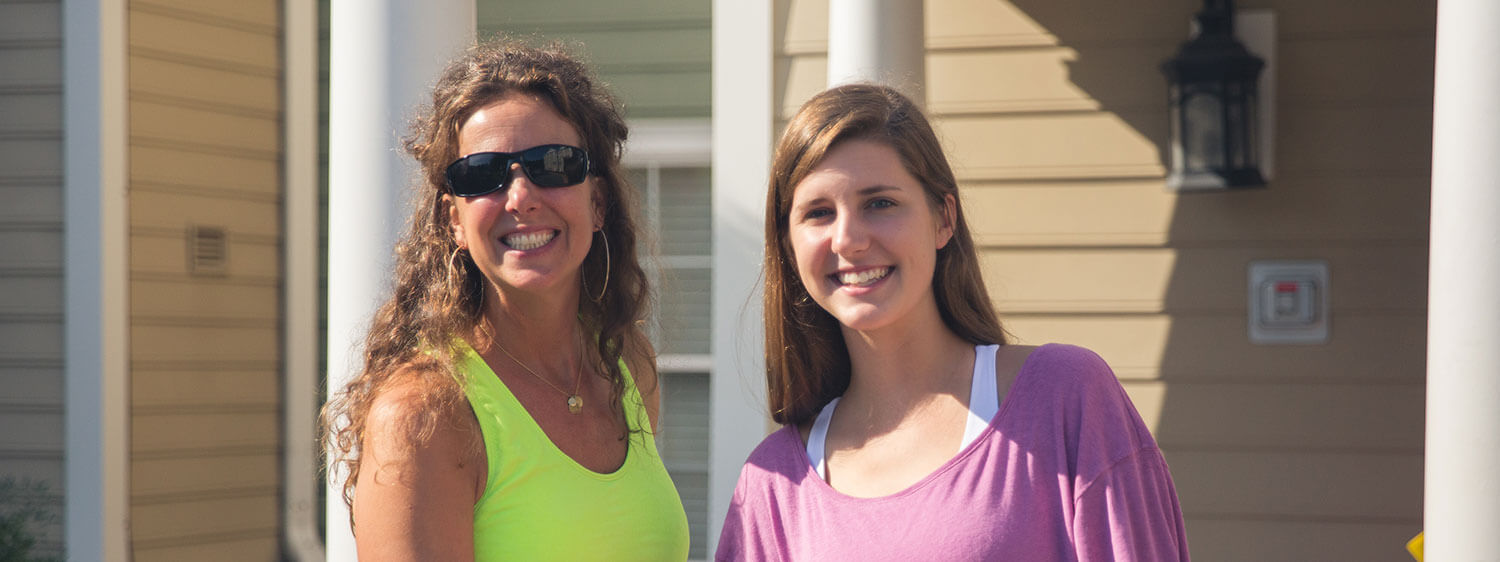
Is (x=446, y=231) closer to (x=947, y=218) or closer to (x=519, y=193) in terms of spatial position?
(x=519, y=193)

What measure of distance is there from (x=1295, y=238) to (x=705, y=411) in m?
2.20

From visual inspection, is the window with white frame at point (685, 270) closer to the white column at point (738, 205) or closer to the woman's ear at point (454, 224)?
the white column at point (738, 205)

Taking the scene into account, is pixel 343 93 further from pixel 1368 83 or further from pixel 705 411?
pixel 1368 83

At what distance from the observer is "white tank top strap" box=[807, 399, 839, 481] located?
71.5 inches

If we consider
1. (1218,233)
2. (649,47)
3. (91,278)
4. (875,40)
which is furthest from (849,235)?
(91,278)

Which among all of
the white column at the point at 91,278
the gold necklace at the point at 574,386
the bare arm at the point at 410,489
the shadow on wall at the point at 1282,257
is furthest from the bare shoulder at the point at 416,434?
the white column at the point at 91,278

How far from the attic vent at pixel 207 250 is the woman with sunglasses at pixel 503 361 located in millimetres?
3536

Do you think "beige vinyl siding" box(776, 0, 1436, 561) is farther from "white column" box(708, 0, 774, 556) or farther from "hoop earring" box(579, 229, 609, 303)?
"hoop earring" box(579, 229, 609, 303)

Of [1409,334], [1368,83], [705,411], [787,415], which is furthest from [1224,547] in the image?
[787,415]

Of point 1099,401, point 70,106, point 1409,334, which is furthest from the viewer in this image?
point 70,106

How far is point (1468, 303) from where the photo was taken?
252cm

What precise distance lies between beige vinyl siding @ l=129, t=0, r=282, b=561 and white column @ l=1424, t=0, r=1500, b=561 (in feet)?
14.3

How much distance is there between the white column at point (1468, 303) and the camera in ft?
8.15

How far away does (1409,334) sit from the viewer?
4.15m
